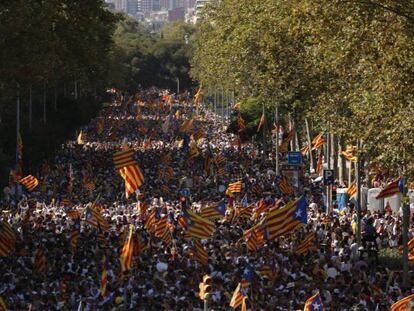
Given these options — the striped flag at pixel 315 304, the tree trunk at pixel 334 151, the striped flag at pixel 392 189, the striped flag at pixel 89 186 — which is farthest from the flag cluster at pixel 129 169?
the tree trunk at pixel 334 151

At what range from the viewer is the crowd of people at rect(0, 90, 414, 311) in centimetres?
2516

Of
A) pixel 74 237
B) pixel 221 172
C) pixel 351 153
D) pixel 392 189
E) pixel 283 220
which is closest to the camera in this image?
pixel 283 220

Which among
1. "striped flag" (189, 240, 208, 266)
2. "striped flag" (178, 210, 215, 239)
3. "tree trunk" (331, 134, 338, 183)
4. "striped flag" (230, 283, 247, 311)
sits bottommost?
"tree trunk" (331, 134, 338, 183)

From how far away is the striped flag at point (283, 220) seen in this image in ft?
94.7

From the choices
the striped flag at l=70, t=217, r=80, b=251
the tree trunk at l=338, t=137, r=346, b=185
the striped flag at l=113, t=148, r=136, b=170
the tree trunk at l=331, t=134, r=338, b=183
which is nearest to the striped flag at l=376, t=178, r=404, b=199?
the striped flag at l=113, t=148, r=136, b=170

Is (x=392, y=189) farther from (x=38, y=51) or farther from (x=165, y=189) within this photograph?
(x=38, y=51)

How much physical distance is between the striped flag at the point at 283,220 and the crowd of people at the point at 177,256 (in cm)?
80

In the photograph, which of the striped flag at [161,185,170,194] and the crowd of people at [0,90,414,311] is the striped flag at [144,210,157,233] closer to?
the crowd of people at [0,90,414,311]

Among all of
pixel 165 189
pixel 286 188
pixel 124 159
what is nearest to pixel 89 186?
pixel 165 189

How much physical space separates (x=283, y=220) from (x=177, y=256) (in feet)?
10.5

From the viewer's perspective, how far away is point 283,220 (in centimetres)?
2895

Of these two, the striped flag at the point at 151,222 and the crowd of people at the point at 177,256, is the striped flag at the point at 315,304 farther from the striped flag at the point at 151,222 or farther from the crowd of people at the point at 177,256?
the striped flag at the point at 151,222

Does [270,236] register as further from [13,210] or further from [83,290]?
[13,210]

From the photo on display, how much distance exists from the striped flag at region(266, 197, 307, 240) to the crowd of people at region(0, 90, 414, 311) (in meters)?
0.80
